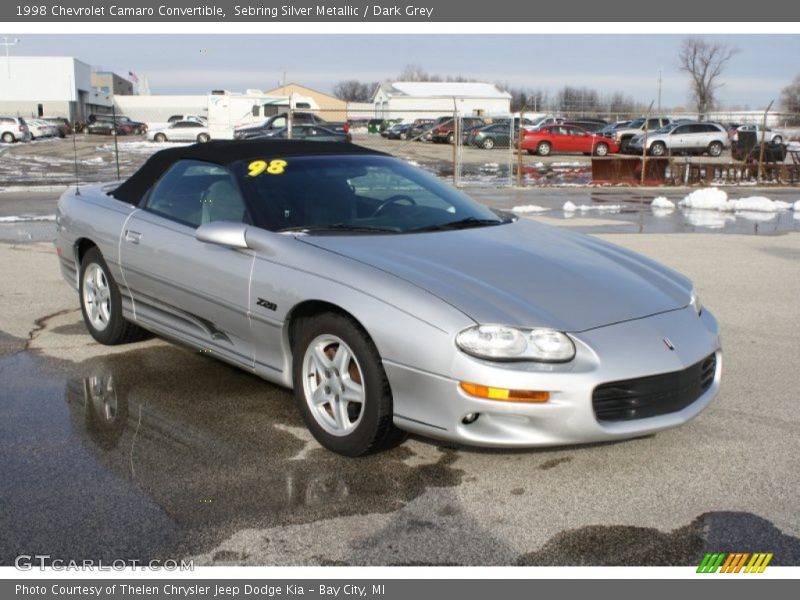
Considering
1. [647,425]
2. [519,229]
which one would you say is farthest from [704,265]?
[647,425]

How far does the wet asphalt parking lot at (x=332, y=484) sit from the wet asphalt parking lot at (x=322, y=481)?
0.03ft

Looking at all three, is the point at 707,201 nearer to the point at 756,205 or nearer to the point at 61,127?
the point at 756,205

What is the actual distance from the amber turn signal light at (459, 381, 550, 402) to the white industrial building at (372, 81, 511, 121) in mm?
65437

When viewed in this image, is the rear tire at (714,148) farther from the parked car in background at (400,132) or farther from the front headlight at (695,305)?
the front headlight at (695,305)

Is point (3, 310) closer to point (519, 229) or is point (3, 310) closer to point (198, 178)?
point (198, 178)

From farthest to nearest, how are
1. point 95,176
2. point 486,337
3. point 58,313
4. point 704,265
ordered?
point 95,176 < point 704,265 < point 58,313 < point 486,337

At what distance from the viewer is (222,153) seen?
Result: 5078mm

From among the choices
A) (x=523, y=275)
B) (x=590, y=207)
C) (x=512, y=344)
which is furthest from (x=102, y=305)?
(x=590, y=207)

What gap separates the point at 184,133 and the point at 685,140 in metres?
25.3

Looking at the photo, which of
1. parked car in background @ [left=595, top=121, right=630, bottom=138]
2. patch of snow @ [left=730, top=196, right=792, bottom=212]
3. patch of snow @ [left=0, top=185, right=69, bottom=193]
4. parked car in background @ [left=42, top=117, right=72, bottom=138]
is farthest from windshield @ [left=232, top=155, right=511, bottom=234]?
parked car in background @ [left=42, top=117, right=72, bottom=138]

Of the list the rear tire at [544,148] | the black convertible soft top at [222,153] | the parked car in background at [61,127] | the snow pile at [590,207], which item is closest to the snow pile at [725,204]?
the snow pile at [590,207]

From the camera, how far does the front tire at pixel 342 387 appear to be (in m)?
3.76

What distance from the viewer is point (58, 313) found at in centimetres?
678
